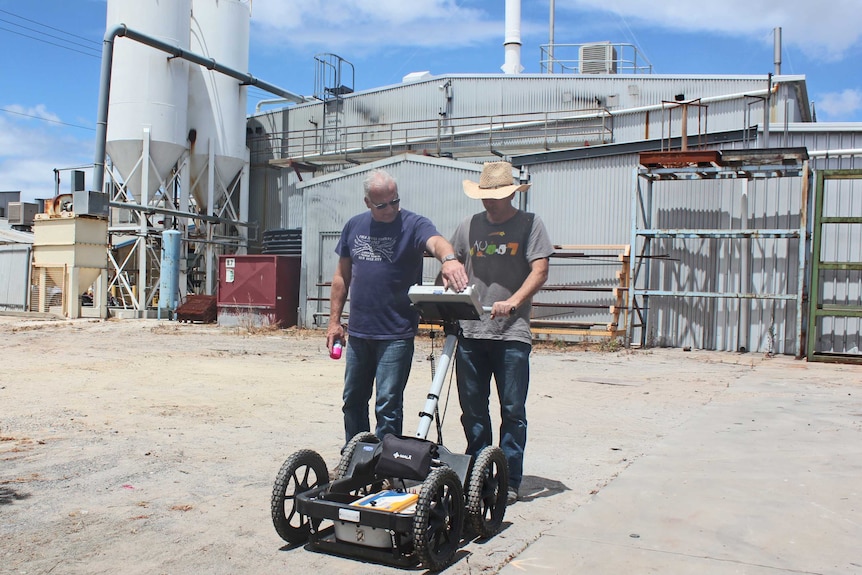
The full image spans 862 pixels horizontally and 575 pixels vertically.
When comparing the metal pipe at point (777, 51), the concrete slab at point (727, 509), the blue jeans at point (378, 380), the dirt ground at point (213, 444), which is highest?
the metal pipe at point (777, 51)

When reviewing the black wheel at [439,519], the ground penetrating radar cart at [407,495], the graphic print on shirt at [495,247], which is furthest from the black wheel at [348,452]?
the graphic print on shirt at [495,247]

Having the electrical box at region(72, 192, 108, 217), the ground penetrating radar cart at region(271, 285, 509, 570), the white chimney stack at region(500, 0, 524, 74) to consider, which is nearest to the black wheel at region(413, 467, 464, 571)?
the ground penetrating radar cart at region(271, 285, 509, 570)

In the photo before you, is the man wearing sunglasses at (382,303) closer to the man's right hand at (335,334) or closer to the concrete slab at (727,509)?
the man's right hand at (335,334)

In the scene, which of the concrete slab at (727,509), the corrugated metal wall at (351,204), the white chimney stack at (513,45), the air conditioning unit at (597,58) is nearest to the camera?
the concrete slab at (727,509)

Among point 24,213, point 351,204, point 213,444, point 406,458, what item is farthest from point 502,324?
point 24,213

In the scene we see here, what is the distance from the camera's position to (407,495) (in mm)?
3723

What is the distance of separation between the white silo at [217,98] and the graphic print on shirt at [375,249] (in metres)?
25.1

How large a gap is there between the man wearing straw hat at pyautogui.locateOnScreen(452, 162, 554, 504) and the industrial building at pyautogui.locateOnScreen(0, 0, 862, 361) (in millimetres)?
4637

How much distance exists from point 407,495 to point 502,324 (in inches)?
47.0

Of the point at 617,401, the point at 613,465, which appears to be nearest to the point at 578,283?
the point at 617,401

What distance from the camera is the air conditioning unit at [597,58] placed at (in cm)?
2850

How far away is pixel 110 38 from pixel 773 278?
70.3 feet

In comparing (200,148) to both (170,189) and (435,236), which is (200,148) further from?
(435,236)

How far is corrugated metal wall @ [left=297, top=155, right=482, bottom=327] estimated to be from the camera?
19.2 metres
